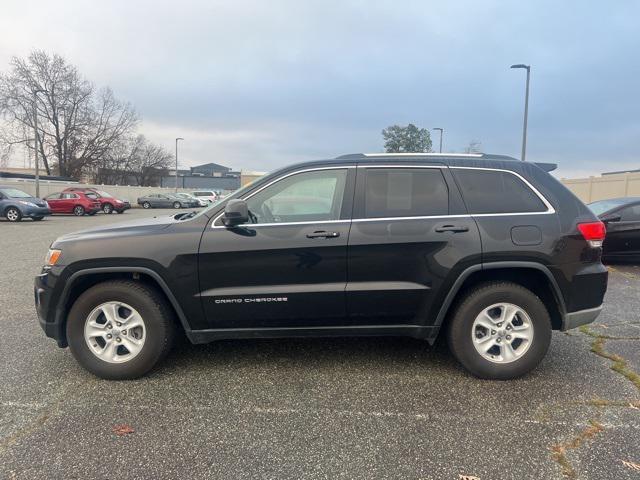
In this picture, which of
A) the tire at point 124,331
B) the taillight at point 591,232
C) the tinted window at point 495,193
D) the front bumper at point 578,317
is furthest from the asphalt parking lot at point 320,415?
the tinted window at point 495,193

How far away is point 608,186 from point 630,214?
20147mm

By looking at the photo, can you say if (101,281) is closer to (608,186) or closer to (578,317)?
(578,317)

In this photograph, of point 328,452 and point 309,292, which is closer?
point 328,452

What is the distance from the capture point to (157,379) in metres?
3.48

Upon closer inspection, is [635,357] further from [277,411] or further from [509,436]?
[277,411]

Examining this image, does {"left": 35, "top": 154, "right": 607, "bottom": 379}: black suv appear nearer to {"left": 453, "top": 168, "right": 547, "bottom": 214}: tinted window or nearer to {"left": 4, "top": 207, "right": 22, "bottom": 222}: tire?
{"left": 453, "top": 168, "right": 547, "bottom": 214}: tinted window

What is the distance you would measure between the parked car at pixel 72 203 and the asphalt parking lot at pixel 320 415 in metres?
24.8

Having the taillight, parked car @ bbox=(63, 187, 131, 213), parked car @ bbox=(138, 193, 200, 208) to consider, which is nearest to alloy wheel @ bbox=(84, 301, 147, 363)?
the taillight

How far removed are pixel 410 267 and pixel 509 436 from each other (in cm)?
133

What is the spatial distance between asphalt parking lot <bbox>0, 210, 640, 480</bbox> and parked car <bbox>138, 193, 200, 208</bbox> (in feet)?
125

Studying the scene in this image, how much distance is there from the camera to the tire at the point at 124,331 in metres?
3.40

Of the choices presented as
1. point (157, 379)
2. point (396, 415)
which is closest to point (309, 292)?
point (396, 415)

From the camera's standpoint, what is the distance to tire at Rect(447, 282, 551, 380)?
3441mm

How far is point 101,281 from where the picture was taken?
3.51 meters
